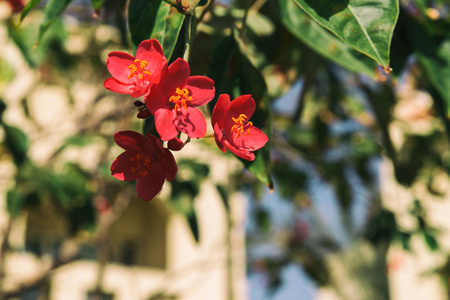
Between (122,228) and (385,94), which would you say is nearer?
(385,94)

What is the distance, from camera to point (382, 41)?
0.53m

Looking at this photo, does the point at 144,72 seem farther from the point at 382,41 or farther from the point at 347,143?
the point at 347,143

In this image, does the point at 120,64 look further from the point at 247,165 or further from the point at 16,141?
the point at 16,141

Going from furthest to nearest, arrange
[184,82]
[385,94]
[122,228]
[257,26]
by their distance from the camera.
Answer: [122,228]
[385,94]
[257,26]
[184,82]

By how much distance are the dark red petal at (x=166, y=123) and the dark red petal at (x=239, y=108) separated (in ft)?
0.23

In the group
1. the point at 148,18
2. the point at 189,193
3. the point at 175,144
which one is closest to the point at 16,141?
the point at 189,193

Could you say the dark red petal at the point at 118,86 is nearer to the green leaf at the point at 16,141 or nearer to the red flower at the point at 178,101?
the red flower at the point at 178,101

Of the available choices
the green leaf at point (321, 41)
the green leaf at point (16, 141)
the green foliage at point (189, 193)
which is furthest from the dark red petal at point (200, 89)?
the green foliage at point (189, 193)

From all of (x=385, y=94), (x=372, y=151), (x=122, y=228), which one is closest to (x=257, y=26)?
(x=385, y=94)

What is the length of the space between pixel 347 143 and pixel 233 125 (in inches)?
93.4

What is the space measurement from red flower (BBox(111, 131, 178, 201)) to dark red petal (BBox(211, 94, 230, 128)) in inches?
2.3

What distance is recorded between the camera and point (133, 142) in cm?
54

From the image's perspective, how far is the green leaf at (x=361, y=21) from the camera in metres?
0.53

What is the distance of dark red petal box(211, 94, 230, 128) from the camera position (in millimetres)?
533
